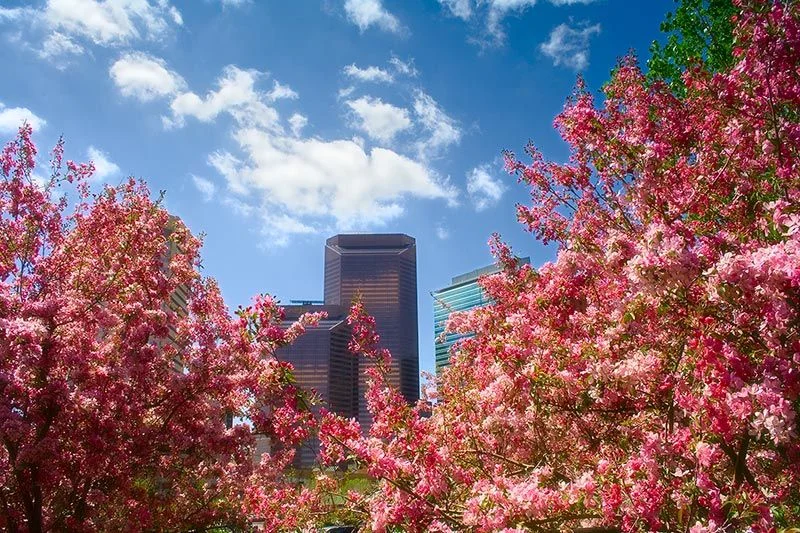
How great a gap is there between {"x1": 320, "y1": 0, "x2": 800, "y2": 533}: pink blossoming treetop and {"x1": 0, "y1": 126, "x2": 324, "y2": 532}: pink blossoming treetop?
196cm

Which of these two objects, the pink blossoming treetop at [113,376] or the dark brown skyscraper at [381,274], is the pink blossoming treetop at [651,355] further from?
the dark brown skyscraper at [381,274]

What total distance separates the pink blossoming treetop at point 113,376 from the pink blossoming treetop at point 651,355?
196 centimetres

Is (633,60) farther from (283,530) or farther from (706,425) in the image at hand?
(283,530)

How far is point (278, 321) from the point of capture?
7.49 m

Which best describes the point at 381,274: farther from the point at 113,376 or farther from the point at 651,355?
the point at 651,355

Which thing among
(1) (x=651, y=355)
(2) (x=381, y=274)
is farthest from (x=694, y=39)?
(2) (x=381, y=274)

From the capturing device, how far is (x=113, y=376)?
717cm

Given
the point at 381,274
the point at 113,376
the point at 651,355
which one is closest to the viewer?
the point at 651,355

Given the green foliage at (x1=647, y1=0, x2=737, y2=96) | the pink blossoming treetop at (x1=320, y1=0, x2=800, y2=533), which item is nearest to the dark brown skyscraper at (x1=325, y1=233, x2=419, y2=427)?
the green foliage at (x1=647, y1=0, x2=737, y2=96)

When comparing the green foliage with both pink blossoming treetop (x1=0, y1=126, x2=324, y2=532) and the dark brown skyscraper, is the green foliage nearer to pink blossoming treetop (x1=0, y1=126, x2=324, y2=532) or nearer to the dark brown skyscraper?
pink blossoming treetop (x1=0, y1=126, x2=324, y2=532)

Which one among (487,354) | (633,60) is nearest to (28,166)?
(487,354)

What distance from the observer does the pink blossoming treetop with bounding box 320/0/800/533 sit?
330cm

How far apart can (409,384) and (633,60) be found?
4301 inches

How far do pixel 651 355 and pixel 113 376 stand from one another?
6.70 m
